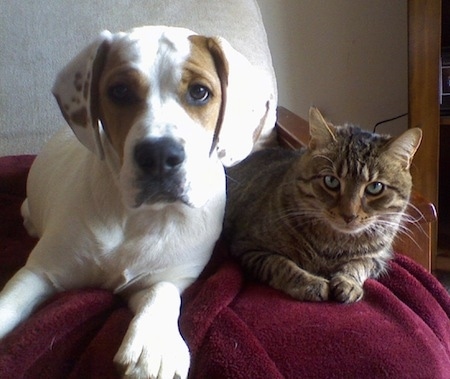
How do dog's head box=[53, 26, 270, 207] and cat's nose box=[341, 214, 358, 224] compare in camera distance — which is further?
cat's nose box=[341, 214, 358, 224]

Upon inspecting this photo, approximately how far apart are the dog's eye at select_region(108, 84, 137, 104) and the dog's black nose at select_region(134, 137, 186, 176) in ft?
0.32

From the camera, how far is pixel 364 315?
905mm

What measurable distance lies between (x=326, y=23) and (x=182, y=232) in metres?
1.21

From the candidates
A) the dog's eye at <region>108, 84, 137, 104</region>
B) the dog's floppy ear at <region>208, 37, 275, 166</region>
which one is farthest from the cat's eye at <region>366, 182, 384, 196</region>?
the dog's eye at <region>108, 84, 137, 104</region>

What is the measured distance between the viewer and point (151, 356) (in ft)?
2.68

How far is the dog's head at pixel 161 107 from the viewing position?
0.88 meters

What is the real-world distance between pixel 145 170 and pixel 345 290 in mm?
356

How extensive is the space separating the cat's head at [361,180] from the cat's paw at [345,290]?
0.11 metres

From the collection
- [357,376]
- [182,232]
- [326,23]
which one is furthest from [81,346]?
[326,23]

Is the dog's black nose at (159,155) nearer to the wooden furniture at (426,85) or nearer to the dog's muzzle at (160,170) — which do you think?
the dog's muzzle at (160,170)

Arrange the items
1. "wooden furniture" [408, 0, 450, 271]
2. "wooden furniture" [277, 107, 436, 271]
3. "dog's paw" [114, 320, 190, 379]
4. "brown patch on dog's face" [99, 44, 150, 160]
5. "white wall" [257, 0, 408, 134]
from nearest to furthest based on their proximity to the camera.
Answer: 1. "dog's paw" [114, 320, 190, 379]
2. "brown patch on dog's face" [99, 44, 150, 160]
3. "wooden furniture" [277, 107, 436, 271]
4. "wooden furniture" [408, 0, 450, 271]
5. "white wall" [257, 0, 408, 134]

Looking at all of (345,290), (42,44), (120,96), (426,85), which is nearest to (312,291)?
(345,290)

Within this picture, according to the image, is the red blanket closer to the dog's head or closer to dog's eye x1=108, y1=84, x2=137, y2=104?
the dog's head

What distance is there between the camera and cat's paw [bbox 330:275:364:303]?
95 cm
